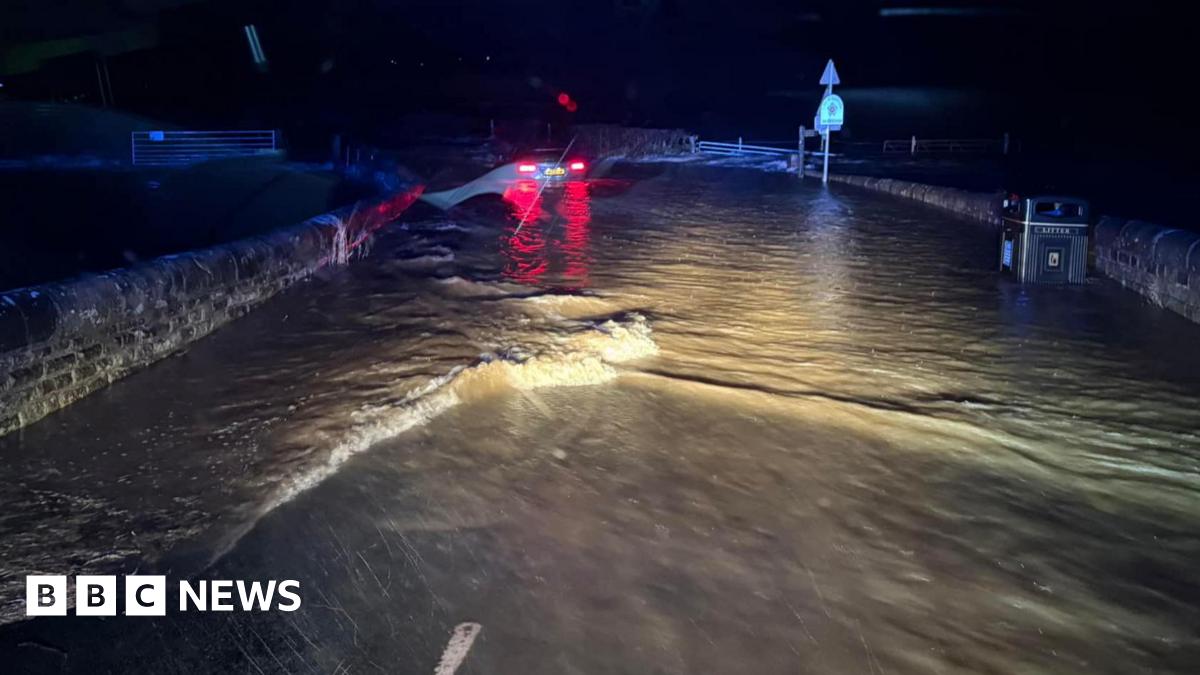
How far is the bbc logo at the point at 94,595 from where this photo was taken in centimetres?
421

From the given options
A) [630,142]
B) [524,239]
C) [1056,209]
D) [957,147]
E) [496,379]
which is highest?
[630,142]

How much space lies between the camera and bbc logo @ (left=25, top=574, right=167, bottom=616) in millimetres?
4215

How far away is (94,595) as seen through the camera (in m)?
4.34

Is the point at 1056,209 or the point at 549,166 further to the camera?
the point at 549,166

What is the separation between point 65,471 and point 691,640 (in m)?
4.40

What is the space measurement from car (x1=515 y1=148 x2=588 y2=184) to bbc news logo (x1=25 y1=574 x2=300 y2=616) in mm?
21527

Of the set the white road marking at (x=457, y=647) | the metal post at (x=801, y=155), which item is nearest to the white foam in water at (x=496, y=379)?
the white road marking at (x=457, y=647)

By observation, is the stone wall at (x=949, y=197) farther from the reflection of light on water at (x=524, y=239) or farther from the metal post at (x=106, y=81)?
the metal post at (x=106, y=81)

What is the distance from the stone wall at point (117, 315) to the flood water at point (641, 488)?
0.70 feet

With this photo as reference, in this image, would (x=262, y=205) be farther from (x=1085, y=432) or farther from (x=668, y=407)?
(x=1085, y=432)

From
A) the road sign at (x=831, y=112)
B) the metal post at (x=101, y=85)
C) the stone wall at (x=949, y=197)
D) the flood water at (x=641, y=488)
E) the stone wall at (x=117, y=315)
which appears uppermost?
the metal post at (x=101, y=85)

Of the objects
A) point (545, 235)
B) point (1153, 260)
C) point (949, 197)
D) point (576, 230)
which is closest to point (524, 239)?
point (545, 235)

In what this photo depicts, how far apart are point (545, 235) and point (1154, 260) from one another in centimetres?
959

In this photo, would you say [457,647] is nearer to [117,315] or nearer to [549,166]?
[117,315]
